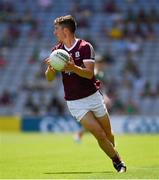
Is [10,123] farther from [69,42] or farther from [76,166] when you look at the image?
[69,42]

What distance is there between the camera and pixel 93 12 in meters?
42.1

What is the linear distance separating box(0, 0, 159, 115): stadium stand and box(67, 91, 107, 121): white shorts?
22389 millimetres

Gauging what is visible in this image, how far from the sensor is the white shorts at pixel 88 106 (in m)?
12.5

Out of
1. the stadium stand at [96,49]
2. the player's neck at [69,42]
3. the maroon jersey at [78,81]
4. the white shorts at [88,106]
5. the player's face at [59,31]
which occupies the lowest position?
the stadium stand at [96,49]

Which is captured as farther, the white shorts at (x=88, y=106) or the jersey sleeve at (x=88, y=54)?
the white shorts at (x=88, y=106)

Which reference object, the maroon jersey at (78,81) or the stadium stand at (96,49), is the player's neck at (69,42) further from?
the stadium stand at (96,49)

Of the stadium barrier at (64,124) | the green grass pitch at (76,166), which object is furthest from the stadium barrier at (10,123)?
the green grass pitch at (76,166)

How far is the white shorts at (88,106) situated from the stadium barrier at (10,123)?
23.4 metres

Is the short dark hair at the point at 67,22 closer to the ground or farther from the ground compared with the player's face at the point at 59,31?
farther from the ground

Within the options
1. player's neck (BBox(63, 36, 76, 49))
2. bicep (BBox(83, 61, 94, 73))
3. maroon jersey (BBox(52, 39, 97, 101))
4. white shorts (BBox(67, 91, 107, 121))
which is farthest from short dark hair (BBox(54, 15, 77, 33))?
white shorts (BBox(67, 91, 107, 121))

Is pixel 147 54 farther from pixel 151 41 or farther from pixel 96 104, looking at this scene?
pixel 96 104

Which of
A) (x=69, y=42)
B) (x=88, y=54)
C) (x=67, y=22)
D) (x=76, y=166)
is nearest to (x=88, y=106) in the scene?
(x=88, y=54)

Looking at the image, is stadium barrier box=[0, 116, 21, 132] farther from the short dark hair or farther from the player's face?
the short dark hair

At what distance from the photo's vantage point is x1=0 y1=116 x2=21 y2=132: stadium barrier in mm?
35906
